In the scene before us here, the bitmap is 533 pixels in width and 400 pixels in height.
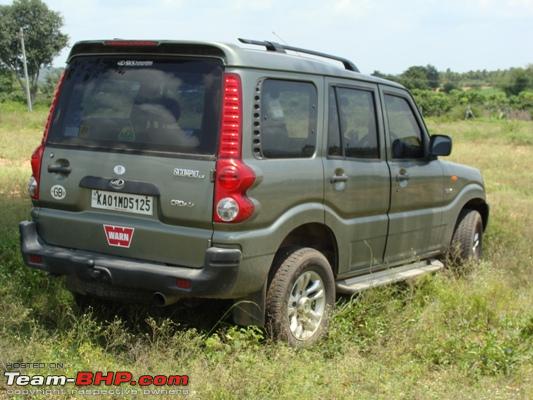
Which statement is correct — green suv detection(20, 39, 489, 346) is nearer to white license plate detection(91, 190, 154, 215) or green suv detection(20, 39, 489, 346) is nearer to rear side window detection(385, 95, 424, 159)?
white license plate detection(91, 190, 154, 215)

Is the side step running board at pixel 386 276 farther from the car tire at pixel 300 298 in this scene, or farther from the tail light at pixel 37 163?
the tail light at pixel 37 163

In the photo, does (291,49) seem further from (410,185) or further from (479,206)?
(479,206)

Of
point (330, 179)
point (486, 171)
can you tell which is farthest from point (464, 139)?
point (330, 179)

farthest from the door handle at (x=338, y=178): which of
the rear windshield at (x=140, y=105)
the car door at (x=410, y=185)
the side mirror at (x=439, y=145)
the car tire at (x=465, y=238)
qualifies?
the car tire at (x=465, y=238)

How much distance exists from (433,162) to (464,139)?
70.0 ft

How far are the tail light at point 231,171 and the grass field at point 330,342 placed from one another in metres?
0.80

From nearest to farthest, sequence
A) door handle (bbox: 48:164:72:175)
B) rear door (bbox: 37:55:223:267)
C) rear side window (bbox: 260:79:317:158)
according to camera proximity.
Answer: rear door (bbox: 37:55:223:267), rear side window (bbox: 260:79:317:158), door handle (bbox: 48:164:72:175)

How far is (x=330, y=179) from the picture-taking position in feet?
16.7

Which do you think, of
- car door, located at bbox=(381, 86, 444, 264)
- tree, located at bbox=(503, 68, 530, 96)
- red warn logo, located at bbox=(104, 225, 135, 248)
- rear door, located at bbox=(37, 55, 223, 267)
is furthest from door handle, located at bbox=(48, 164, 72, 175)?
tree, located at bbox=(503, 68, 530, 96)

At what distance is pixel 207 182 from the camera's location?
172 inches

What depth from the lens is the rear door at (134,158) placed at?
4.44m

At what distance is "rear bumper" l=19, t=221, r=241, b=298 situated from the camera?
432cm

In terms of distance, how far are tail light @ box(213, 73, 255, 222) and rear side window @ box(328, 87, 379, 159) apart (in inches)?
39.1

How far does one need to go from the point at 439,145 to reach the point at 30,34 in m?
49.1
